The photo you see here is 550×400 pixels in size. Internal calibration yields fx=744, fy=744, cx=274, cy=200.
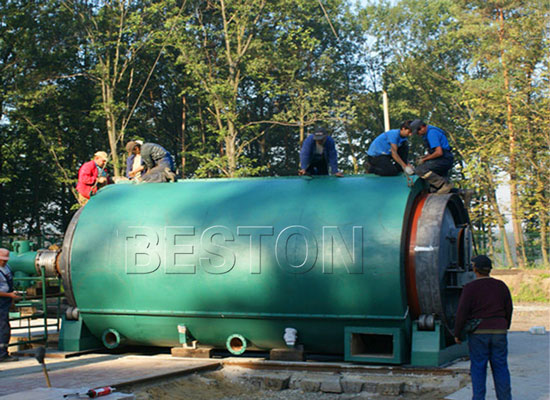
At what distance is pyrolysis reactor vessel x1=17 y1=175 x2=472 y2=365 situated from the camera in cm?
1016

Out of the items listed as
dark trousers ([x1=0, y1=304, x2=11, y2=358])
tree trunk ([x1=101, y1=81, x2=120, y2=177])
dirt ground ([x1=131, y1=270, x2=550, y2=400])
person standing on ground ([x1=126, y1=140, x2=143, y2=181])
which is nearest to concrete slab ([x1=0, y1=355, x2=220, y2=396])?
dirt ground ([x1=131, y1=270, x2=550, y2=400])

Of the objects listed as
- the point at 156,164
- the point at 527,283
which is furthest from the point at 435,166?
the point at 527,283

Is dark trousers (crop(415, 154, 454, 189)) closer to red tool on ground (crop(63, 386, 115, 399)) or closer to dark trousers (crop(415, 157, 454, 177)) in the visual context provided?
dark trousers (crop(415, 157, 454, 177))

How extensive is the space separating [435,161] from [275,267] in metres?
2.86

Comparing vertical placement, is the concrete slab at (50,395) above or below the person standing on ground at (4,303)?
below

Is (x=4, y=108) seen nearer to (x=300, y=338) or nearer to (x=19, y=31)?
(x=19, y=31)

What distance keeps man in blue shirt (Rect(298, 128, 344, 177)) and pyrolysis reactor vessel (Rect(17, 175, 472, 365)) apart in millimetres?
320

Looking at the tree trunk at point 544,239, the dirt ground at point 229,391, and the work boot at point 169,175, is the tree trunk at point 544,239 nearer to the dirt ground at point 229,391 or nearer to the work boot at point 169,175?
the work boot at point 169,175

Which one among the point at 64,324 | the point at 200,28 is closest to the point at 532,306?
the point at 64,324

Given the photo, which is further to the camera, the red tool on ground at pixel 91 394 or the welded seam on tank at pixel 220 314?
the welded seam on tank at pixel 220 314

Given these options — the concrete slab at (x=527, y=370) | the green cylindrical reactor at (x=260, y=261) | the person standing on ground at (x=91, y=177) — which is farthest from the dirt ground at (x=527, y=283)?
the person standing on ground at (x=91, y=177)

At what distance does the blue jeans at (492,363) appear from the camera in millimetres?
7543

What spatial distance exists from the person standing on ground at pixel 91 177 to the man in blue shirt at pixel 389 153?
497cm

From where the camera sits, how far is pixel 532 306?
23.3m
